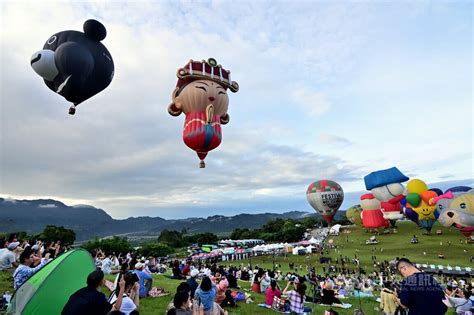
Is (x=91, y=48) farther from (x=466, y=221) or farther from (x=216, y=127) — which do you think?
(x=466, y=221)

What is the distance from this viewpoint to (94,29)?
12508mm

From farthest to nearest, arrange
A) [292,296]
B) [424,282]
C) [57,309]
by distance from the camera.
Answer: [292,296] → [57,309] → [424,282]

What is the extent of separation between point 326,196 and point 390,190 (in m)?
10.5

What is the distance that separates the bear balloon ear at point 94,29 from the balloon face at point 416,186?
44.8 meters

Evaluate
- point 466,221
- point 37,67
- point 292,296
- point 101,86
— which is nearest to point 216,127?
point 101,86

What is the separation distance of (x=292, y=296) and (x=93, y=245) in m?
64.1

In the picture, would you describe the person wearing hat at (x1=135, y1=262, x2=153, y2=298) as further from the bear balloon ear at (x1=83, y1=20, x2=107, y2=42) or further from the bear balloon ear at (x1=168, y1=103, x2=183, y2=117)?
the bear balloon ear at (x1=83, y1=20, x2=107, y2=42)

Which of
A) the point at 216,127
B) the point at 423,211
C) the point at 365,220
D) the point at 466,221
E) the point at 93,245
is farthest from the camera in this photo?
the point at 93,245

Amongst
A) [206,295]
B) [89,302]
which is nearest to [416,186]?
[206,295]

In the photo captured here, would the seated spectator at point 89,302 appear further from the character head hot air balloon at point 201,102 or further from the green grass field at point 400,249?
the green grass field at point 400,249

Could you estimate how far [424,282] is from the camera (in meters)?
4.50

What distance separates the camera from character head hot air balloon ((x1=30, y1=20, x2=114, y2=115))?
37.0ft

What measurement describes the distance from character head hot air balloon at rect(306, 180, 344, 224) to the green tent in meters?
41.5

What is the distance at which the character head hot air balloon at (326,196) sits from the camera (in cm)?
4475
